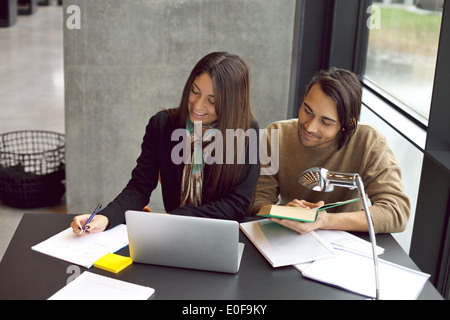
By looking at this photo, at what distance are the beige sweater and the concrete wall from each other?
3.63 feet

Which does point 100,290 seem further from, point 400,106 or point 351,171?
point 400,106

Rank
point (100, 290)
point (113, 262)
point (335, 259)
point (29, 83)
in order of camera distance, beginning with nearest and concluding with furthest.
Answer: point (100, 290), point (113, 262), point (335, 259), point (29, 83)

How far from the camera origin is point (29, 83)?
24.0 ft

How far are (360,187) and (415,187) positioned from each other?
4.56 ft

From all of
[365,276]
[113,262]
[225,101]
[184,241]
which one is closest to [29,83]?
[225,101]

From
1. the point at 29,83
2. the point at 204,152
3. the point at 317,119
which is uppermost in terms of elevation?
the point at 317,119

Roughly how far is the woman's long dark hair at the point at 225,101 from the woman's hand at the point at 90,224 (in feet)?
1.61

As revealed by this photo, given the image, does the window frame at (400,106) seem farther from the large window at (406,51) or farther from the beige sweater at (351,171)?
the beige sweater at (351,171)

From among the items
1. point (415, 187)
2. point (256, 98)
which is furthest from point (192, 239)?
point (256, 98)

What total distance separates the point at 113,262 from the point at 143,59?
1990 millimetres

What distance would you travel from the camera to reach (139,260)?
170cm

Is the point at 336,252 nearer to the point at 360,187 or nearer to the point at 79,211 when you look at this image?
the point at 360,187

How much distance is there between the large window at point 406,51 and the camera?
2766 mm
